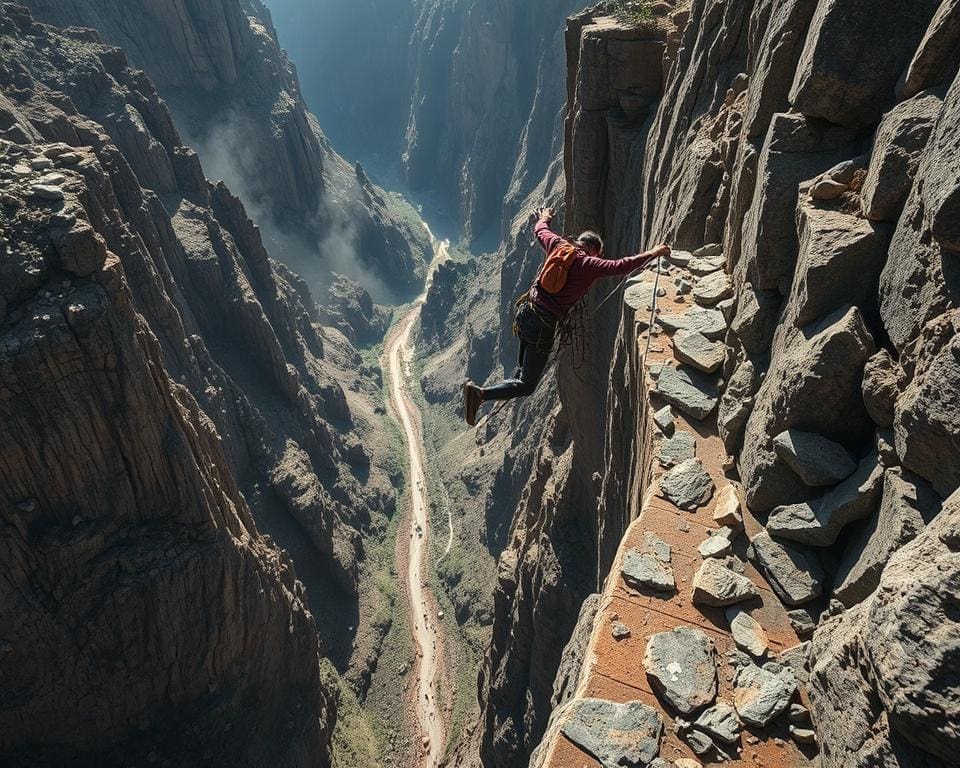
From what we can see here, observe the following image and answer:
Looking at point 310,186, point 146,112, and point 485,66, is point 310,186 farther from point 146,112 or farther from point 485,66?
point 485,66

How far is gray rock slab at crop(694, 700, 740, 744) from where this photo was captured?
6.16 metres

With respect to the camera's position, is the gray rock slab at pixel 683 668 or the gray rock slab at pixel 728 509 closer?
the gray rock slab at pixel 683 668

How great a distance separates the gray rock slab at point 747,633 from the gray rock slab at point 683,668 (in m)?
0.34

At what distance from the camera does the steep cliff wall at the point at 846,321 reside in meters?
4.88

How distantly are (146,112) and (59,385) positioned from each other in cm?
4652

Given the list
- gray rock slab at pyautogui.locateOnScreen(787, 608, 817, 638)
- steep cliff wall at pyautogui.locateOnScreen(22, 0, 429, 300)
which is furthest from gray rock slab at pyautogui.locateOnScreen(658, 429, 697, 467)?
steep cliff wall at pyautogui.locateOnScreen(22, 0, 429, 300)

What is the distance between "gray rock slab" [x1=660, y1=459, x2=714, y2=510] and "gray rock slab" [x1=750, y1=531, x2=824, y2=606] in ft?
3.91

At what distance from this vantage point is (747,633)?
7.00 m

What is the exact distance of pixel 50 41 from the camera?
182ft

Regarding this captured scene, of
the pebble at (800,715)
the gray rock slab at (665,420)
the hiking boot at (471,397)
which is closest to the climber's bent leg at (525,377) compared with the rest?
the hiking boot at (471,397)

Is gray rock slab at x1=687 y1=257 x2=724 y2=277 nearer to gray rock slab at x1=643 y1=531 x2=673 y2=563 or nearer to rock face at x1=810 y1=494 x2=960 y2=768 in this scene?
gray rock slab at x1=643 y1=531 x2=673 y2=563

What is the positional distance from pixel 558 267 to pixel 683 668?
25.0ft

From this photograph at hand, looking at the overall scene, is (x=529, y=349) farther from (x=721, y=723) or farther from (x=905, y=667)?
(x=905, y=667)

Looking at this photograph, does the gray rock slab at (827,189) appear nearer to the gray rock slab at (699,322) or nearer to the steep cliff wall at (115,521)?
the gray rock slab at (699,322)
